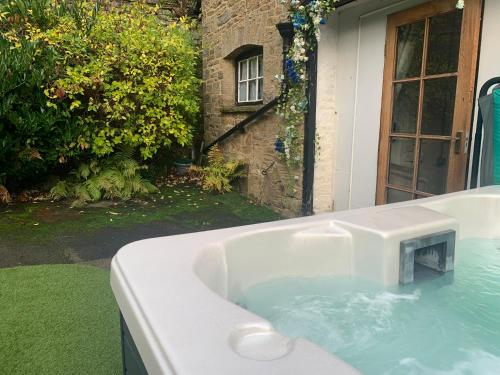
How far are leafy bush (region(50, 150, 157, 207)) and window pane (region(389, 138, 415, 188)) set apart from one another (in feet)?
11.0

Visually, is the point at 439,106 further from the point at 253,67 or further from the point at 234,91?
the point at 234,91

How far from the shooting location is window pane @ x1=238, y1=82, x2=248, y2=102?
19.4ft

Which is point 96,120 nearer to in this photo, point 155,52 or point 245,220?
point 155,52

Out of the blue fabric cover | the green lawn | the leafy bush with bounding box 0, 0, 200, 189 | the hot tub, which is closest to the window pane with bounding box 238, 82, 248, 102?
the leafy bush with bounding box 0, 0, 200, 189

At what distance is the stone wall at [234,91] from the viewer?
4574mm

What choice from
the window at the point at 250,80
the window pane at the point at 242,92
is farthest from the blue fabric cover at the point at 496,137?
the window pane at the point at 242,92

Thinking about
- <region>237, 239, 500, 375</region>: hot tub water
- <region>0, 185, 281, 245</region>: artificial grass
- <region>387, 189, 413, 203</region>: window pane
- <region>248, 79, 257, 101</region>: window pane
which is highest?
<region>248, 79, 257, 101</region>: window pane

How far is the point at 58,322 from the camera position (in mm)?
2217

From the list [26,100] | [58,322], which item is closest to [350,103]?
[58,322]

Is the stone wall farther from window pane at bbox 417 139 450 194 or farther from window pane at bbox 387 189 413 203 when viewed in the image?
window pane at bbox 417 139 450 194

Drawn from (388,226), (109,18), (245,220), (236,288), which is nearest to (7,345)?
(236,288)

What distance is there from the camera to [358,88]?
3.83 meters

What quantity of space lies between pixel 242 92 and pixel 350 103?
2.42 metres

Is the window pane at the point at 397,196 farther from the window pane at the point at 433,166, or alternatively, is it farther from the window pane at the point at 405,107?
the window pane at the point at 405,107
